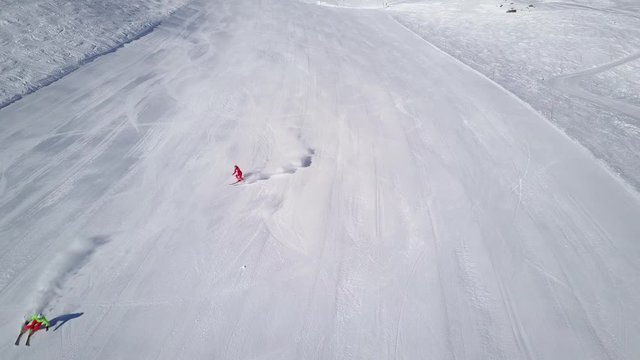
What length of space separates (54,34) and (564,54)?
21.2 m

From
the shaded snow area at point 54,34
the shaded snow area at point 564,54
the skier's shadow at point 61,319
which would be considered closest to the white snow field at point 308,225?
the skier's shadow at point 61,319

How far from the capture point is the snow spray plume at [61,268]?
634 centimetres

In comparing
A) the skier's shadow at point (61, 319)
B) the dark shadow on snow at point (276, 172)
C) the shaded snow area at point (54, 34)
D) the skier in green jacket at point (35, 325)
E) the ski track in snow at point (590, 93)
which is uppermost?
the shaded snow area at point (54, 34)

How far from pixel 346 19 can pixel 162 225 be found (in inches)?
674

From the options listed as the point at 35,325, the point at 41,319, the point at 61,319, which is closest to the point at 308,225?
the point at 61,319

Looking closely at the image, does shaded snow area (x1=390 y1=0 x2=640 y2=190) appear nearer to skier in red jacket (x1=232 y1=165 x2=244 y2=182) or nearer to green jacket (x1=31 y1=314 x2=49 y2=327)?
skier in red jacket (x1=232 y1=165 x2=244 y2=182)

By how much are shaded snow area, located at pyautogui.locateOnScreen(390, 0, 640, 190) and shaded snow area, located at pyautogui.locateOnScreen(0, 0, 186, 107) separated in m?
14.7

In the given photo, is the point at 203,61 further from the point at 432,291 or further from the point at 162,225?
the point at 432,291

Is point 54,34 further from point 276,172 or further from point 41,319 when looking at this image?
point 41,319

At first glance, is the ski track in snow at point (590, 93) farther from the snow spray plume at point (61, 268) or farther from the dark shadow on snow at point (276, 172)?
the snow spray plume at point (61, 268)

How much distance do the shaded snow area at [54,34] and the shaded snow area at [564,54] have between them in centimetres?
1466

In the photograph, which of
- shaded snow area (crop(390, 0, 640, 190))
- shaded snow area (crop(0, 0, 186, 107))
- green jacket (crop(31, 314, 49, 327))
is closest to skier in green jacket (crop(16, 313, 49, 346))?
green jacket (crop(31, 314, 49, 327))

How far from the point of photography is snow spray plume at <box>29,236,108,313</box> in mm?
6344

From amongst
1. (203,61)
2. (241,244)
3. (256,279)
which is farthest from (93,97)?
(256,279)
